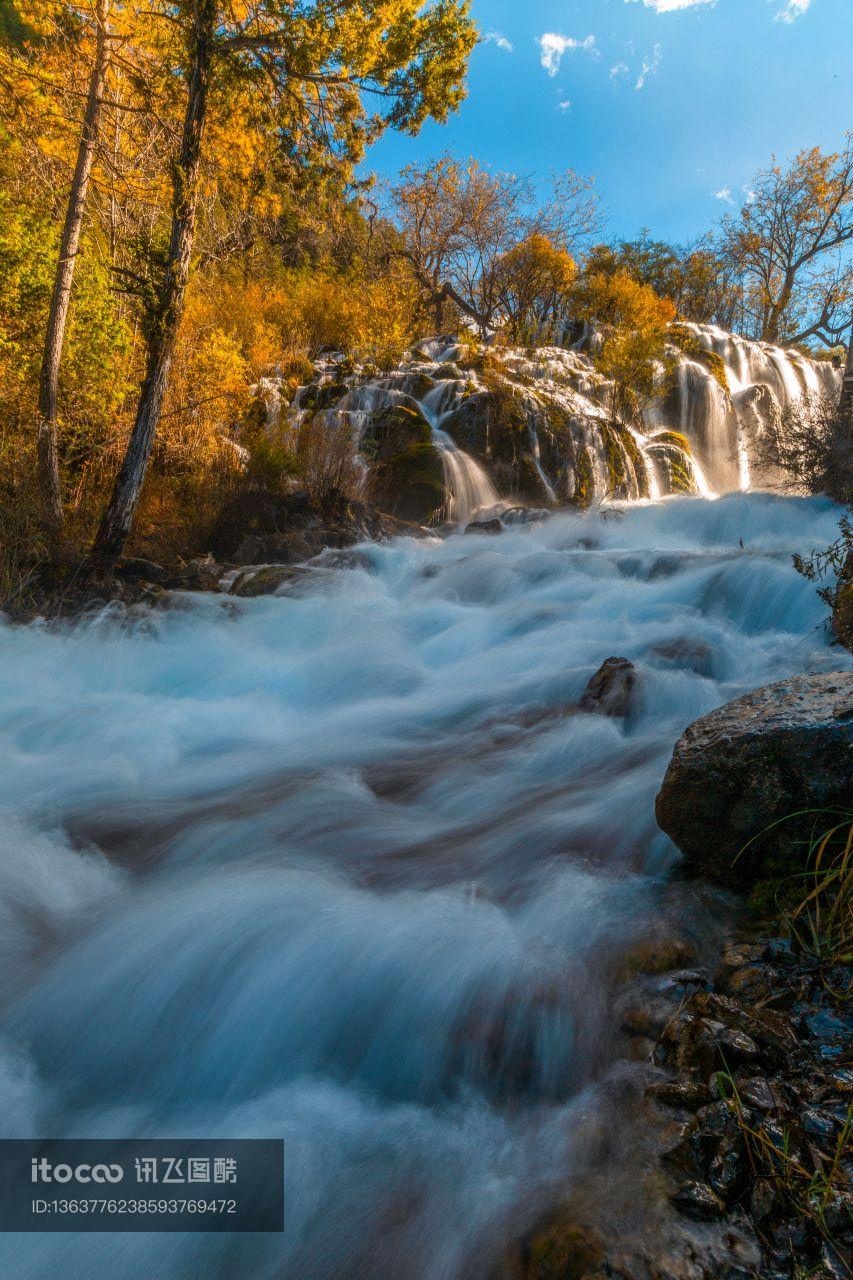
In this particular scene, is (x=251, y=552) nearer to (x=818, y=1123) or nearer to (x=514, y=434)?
(x=514, y=434)

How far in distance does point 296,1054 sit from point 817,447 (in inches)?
404

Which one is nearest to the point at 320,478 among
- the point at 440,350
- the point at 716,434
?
the point at 440,350

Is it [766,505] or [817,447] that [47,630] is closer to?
[817,447]

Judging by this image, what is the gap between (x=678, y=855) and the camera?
318cm

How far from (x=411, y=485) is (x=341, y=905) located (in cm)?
1043

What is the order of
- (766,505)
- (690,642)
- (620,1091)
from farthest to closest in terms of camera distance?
(766,505) < (690,642) < (620,1091)

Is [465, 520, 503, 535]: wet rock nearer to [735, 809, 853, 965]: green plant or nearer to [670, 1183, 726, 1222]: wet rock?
[735, 809, 853, 965]: green plant

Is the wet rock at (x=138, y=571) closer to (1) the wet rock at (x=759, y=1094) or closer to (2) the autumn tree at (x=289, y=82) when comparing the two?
(2) the autumn tree at (x=289, y=82)

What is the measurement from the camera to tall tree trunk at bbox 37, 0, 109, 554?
770 centimetres

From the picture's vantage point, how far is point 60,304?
7.83 metres

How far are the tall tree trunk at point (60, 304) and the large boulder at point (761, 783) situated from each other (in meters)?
7.54

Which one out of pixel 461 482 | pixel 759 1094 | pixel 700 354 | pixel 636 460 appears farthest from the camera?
pixel 700 354

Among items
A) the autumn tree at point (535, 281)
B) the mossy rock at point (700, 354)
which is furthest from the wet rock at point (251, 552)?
the autumn tree at point (535, 281)

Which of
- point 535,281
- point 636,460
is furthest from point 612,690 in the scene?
point 535,281
